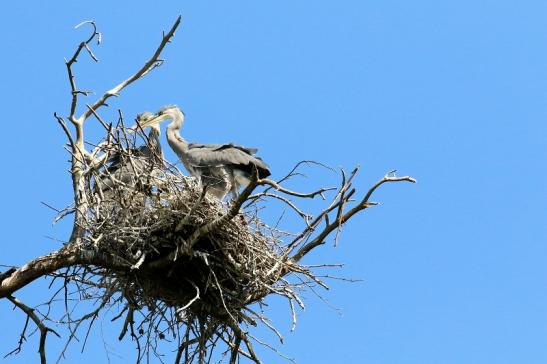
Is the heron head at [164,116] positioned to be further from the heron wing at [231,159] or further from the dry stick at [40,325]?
the dry stick at [40,325]

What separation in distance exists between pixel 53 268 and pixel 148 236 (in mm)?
625

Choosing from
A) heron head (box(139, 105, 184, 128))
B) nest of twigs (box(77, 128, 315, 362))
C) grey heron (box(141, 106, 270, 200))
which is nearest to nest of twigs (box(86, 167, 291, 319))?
nest of twigs (box(77, 128, 315, 362))

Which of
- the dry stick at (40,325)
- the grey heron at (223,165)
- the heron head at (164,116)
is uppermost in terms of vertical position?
the heron head at (164,116)

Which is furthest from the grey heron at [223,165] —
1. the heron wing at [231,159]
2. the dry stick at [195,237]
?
the dry stick at [195,237]

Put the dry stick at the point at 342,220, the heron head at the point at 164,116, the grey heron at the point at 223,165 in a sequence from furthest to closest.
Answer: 1. the heron head at the point at 164,116
2. the grey heron at the point at 223,165
3. the dry stick at the point at 342,220

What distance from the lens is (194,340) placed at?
23.0 ft

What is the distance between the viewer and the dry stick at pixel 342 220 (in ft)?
21.6

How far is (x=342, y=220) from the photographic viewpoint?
678cm

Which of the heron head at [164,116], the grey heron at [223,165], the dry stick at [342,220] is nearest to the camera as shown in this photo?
the dry stick at [342,220]

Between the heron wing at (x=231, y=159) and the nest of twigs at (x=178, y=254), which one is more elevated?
the heron wing at (x=231, y=159)

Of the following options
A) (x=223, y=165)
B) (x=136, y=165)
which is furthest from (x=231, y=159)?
(x=136, y=165)

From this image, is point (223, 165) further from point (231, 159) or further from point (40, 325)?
point (40, 325)

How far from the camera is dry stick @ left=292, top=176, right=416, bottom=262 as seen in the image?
6582 millimetres

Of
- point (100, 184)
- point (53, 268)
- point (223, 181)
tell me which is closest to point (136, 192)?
point (100, 184)
